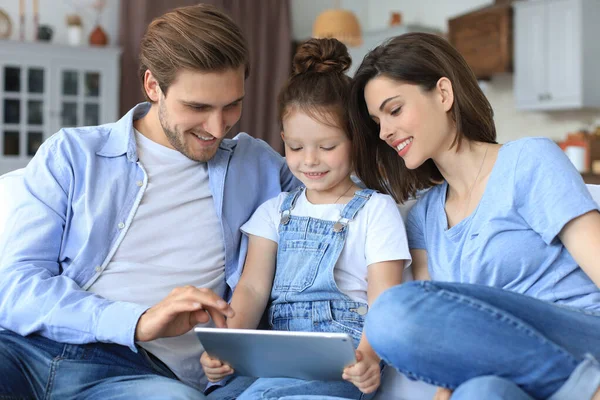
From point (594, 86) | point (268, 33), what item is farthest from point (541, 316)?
point (268, 33)

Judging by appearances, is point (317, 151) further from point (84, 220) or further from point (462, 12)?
point (462, 12)

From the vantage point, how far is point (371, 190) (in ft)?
5.64

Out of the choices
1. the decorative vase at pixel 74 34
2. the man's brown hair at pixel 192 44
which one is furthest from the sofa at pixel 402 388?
the decorative vase at pixel 74 34

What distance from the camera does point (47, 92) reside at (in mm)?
5859

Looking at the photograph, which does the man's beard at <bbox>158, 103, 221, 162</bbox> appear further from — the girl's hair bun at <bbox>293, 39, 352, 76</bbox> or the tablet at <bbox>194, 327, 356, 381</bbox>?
the tablet at <bbox>194, 327, 356, 381</bbox>

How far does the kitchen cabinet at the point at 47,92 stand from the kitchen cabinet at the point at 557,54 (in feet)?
10.5

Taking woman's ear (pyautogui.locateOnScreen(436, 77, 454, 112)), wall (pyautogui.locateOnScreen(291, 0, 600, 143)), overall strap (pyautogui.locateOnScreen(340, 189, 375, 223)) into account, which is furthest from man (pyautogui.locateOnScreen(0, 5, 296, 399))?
wall (pyautogui.locateOnScreen(291, 0, 600, 143))

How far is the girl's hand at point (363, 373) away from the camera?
1352 millimetres

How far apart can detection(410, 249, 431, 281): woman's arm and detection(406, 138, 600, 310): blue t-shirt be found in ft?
0.49

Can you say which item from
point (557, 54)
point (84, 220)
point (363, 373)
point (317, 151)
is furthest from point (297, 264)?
point (557, 54)

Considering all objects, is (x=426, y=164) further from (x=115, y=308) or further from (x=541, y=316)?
(x=115, y=308)

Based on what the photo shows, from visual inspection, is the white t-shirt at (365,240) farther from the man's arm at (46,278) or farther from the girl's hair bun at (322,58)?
the man's arm at (46,278)

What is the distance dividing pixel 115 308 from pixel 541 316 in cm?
80

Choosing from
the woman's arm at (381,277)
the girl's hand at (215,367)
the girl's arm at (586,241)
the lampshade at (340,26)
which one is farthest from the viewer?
the lampshade at (340,26)
